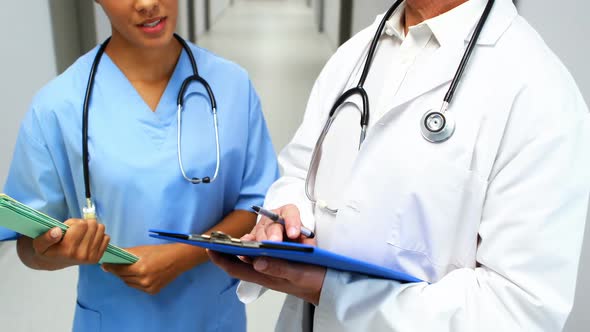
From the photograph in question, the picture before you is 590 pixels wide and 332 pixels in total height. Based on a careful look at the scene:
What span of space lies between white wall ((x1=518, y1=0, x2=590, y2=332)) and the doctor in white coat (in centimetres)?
38

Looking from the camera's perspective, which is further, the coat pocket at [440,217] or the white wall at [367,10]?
the white wall at [367,10]

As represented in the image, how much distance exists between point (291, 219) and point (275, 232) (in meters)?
0.05

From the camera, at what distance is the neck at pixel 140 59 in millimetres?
939

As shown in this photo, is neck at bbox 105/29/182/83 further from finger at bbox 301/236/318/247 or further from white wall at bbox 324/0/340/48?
white wall at bbox 324/0/340/48

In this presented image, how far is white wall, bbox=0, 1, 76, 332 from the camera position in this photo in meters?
1.84

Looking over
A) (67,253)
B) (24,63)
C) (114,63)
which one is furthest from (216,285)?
(24,63)

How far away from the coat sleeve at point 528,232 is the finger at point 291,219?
0.68 feet

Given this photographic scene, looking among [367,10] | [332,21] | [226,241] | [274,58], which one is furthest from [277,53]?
[226,241]

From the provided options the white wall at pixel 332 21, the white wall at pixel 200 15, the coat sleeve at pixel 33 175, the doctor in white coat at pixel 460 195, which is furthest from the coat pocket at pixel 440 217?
the white wall at pixel 200 15

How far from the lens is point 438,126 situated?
631mm

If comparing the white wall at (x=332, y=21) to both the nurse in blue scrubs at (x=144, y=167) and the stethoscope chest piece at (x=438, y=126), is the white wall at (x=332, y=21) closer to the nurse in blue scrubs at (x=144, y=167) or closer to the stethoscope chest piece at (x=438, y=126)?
the nurse in blue scrubs at (x=144, y=167)

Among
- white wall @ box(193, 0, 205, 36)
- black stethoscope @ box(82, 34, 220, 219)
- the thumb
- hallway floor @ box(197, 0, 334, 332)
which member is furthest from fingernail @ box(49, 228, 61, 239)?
white wall @ box(193, 0, 205, 36)

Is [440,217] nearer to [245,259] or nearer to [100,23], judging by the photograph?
[245,259]

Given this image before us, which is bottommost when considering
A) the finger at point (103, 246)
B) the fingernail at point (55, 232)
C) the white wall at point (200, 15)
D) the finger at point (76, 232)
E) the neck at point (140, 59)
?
the white wall at point (200, 15)
